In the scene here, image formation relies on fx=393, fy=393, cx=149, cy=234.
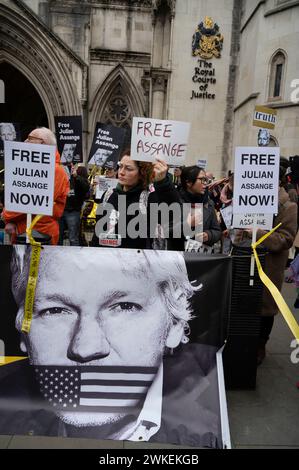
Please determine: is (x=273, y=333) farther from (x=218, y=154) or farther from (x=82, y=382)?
(x=218, y=154)

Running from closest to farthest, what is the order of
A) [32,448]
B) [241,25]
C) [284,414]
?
1. [32,448]
2. [284,414]
3. [241,25]

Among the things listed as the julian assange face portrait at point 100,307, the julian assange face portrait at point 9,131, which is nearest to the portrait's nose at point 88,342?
the julian assange face portrait at point 100,307

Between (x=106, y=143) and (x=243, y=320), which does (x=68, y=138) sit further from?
(x=243, y=320)

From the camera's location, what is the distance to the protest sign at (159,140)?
351 cm

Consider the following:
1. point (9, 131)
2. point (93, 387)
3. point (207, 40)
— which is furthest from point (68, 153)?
point (207, 40)

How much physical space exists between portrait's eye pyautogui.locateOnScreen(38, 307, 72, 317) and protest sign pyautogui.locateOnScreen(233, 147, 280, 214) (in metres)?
1.58

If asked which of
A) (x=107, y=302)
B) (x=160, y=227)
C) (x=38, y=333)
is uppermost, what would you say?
(x=160, y=227)

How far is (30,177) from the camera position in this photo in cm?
297

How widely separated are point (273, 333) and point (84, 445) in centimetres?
306

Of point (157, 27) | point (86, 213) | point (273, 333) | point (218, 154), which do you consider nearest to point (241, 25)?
point (157, 27)

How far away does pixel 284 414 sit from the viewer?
3.23 m

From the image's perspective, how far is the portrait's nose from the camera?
2795 mm

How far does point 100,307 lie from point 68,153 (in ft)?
22.2

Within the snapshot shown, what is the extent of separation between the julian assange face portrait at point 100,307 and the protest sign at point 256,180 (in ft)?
2.69
